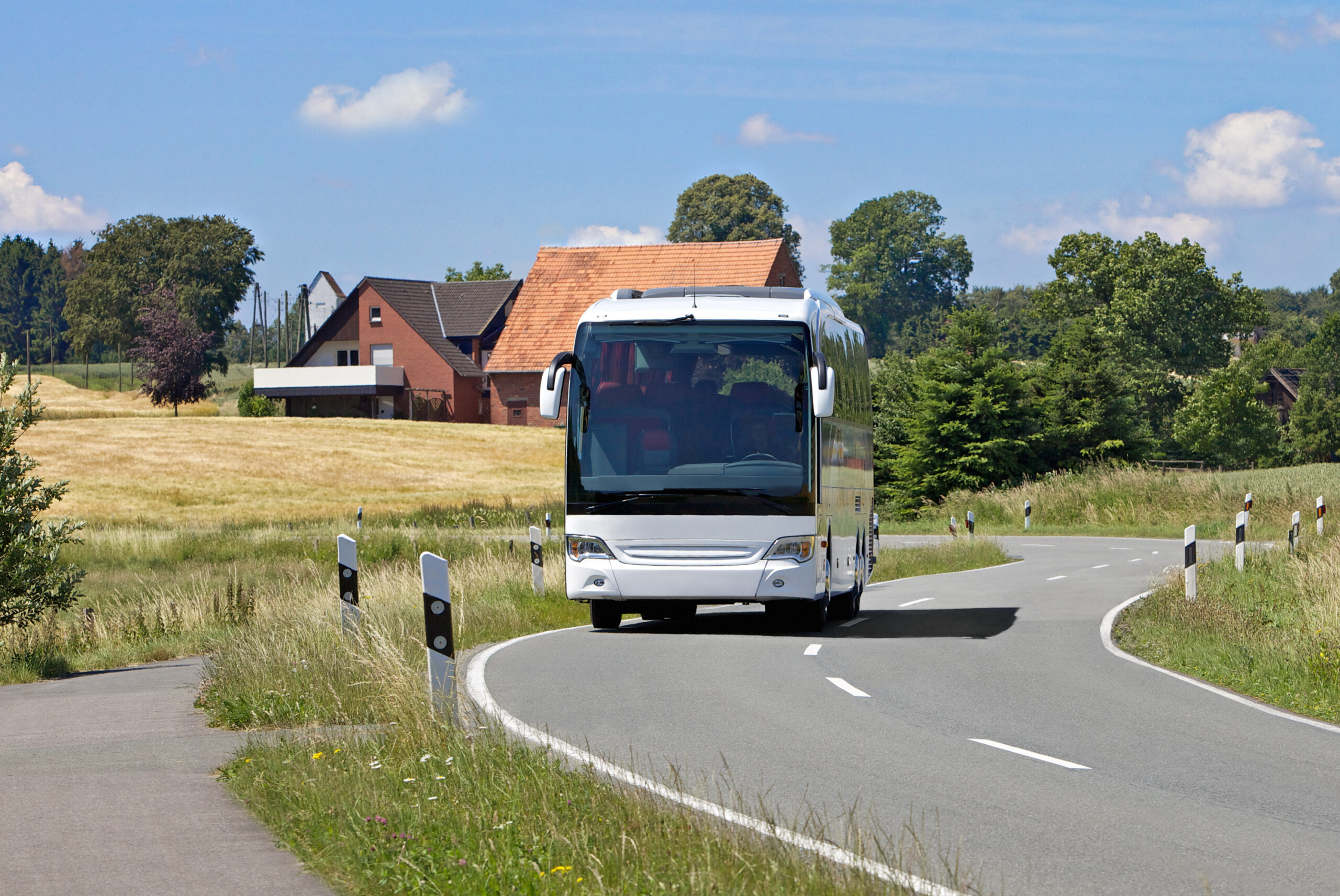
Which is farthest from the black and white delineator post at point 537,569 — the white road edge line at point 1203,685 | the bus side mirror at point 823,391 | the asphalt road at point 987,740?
the white road edge line at point 1203,685

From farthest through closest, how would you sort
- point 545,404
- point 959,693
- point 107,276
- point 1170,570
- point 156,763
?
point 107,276
point 1170,570
point 545,404
point 959,693
point 156,763

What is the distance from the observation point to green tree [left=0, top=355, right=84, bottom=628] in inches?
559

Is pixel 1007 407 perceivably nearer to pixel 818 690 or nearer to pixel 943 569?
pixel 943 569

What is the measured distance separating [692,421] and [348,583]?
4217 millimetres

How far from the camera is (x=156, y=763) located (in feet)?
28.9

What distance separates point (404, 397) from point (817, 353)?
242ft

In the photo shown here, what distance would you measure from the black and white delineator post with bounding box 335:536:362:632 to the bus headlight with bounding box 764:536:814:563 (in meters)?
4.28

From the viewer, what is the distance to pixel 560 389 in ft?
50.3

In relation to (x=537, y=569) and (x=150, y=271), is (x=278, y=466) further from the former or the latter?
(x=150, y=271)

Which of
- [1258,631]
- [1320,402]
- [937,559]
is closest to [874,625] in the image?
[1258,631]

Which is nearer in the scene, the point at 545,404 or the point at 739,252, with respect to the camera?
the point at 545,404

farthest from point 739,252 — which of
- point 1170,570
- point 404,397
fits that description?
point 1170,570

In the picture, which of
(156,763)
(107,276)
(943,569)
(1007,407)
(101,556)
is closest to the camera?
(156,763)

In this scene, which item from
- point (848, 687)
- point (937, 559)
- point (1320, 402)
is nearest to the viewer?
point (848, 687)
